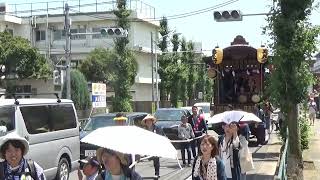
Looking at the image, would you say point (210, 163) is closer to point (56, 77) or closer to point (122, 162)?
point (122, 162)

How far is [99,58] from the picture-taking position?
168 ft

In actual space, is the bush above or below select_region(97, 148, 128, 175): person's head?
below

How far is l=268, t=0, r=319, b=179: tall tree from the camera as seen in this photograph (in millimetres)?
12375

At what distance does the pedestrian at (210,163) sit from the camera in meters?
6.05

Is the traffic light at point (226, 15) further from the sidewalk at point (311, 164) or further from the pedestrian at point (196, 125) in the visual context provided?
the pedestrian at point (196, 125)

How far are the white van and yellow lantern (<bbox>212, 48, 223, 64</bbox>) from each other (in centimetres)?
733

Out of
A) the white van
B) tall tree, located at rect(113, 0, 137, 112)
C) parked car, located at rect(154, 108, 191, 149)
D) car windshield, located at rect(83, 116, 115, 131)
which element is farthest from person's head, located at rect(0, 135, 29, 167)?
tall tree, located at rect(113, 0, 137, 112)

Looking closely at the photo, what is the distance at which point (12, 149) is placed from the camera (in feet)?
16.4

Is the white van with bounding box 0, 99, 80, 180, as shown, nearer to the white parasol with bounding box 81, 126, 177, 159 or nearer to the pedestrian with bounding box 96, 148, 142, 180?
the white parasol with bounding box 81, 126, 177, 159

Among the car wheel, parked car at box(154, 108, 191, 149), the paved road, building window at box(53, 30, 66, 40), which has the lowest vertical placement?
the paved road

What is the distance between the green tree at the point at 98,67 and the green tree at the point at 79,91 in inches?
179

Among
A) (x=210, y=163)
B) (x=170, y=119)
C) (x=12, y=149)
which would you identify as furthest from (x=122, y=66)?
(x=12, y=149)

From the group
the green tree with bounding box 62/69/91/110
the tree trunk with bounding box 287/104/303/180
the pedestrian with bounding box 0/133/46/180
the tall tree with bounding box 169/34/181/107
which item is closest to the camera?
the pedestrian with bounding box 0/133/46/180

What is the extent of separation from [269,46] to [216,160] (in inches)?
297
